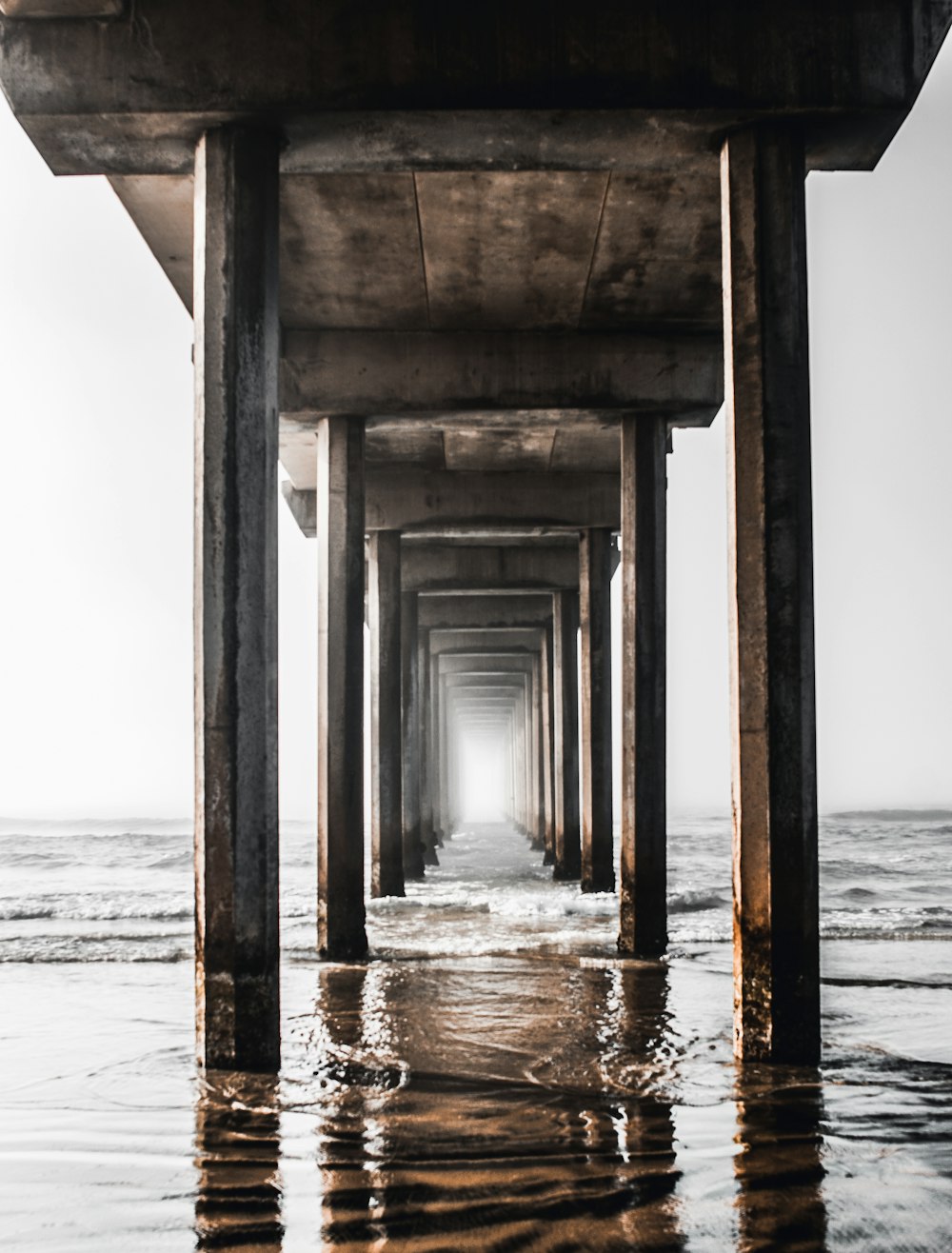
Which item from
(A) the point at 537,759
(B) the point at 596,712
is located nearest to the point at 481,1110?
(B) the point at 596,712

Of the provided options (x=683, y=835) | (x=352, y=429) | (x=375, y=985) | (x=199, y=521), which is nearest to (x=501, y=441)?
(x=352, y=429)

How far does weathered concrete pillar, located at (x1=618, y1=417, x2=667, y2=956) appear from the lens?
31.0 ft

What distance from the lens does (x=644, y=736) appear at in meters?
9.46

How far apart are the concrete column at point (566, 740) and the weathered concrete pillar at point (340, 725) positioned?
24.8 ft

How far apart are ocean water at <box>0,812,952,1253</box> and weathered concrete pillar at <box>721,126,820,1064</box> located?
1.44 feet

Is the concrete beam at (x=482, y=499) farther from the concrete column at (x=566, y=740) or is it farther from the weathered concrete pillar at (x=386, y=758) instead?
the concrete column at (x=566, y=740)

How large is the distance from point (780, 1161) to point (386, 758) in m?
9.36

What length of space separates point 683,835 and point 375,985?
32546 millimetres

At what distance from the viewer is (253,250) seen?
5922mm

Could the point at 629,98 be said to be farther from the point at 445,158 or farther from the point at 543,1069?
the point at 543,1069

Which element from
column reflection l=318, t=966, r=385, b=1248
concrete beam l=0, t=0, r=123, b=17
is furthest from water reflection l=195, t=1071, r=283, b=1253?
concrete beam l=0, t=0, r=123, b=17

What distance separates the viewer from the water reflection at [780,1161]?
3455 mm

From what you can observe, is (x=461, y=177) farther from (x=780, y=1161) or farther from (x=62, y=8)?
(x=780, y=1161)

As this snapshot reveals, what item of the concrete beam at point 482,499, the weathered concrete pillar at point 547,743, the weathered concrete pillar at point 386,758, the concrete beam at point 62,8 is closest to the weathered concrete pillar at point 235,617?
the concrete beam at point 62,8
